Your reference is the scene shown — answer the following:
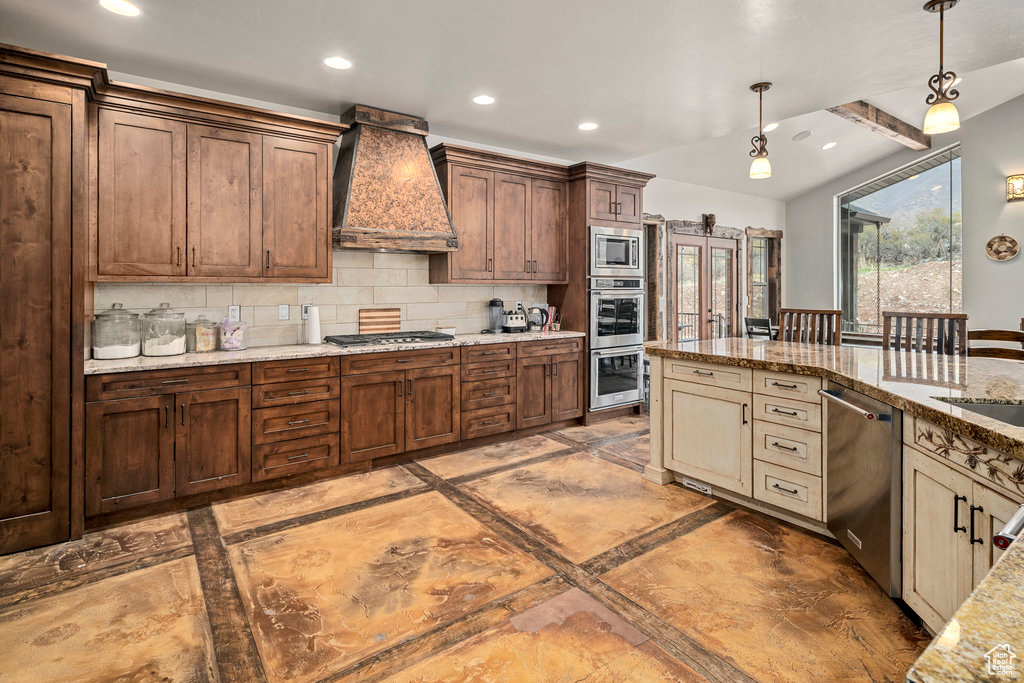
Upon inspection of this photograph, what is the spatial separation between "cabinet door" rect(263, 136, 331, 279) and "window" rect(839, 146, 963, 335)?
6.98 metres

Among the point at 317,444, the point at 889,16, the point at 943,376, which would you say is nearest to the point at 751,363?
the point at 943,376

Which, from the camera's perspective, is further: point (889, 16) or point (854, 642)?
point (889, 16)

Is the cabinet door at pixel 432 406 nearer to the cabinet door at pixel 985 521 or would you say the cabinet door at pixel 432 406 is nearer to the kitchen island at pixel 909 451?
the kitchen island at pixel 909 451

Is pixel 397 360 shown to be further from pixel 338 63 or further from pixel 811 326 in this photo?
pixel 811 326

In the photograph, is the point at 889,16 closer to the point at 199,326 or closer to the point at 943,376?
the point at 943,376

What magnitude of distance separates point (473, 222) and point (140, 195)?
92.5 inches

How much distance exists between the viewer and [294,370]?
3.45 m

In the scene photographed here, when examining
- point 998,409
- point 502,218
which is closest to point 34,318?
point 502,218

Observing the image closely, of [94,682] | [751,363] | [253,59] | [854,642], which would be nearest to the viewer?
[94,682]

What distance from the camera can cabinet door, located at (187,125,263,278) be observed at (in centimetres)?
330

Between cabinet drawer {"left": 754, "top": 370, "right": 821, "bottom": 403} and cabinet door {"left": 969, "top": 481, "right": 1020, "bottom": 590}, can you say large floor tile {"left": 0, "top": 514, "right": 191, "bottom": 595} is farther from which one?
cabinet door {"left": 969, "top": 481, "right": 1020, "bottom": 590}

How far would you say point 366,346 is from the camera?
3.76 metres

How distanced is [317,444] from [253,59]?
2.40m

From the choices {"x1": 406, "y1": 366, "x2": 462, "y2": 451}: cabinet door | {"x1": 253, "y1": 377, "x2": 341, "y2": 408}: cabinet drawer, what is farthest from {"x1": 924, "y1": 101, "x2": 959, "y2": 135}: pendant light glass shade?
{"x1": 253, "y1": 377, "x2": 341, "y2": 408}: cabinet drawer
